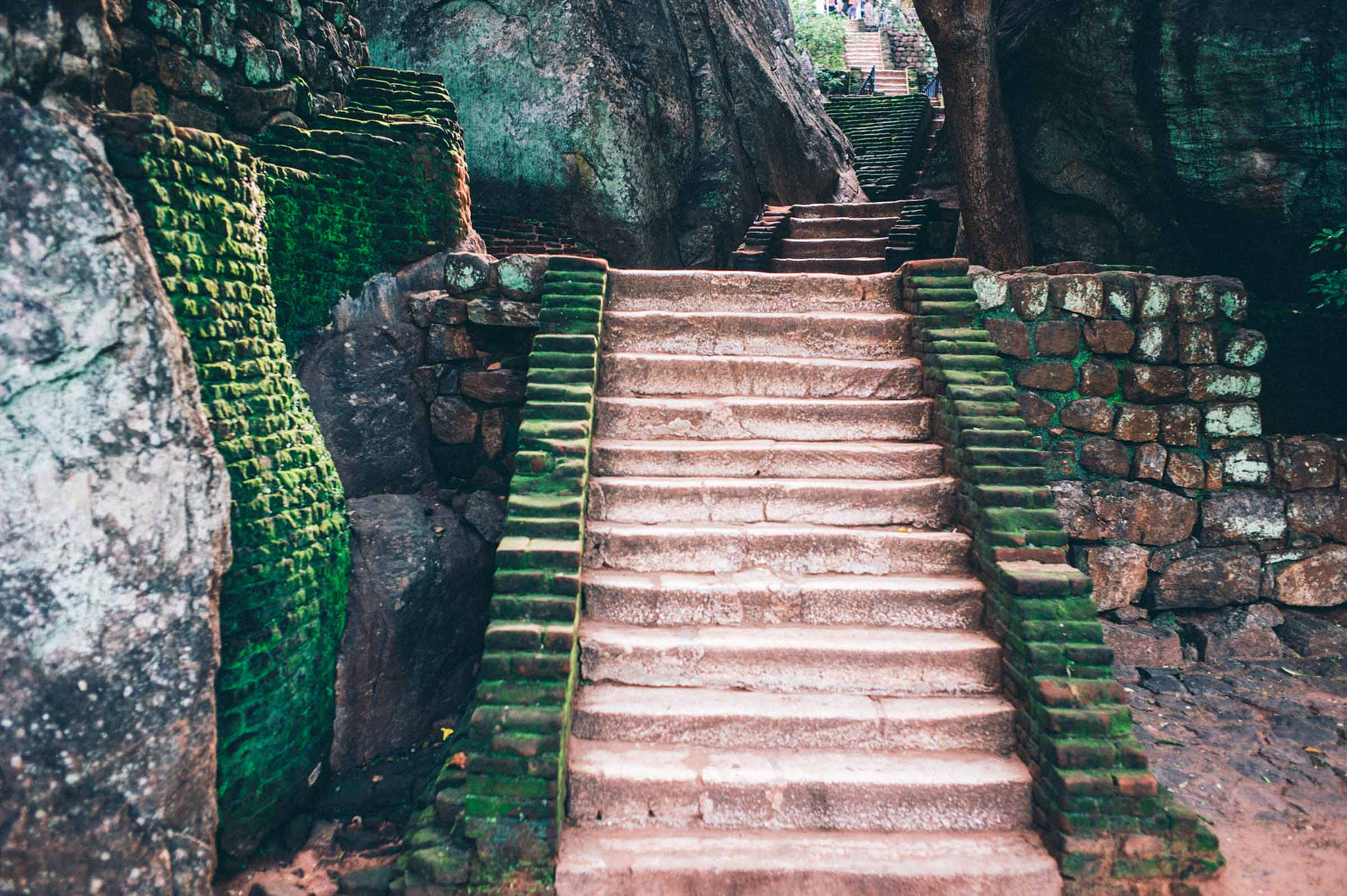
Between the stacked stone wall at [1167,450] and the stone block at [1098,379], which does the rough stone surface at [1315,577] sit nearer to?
the stacked stone wall at [1167,450]

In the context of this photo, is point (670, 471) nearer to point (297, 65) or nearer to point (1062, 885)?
point (1062, 885)

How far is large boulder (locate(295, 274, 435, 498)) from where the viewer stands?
4113 mm

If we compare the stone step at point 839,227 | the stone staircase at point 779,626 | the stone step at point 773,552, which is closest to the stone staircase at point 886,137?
the stone step at point 839,227

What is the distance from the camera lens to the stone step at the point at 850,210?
8.90 m

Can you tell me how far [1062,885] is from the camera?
2691 mm

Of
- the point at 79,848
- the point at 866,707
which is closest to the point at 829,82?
the point at 866,707

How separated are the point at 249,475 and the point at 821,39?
21.0 meters

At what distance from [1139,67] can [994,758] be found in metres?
5.95

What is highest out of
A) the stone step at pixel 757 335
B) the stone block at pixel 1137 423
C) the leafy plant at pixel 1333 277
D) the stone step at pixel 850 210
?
the stone step at pixel 850 210

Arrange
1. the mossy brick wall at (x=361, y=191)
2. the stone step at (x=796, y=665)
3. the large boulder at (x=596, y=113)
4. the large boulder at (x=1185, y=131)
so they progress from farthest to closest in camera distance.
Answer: the large boulder at (x=596, y=113), the large boulder at (x=1185, y=131), the mossy brick wall at (x=361, y=191), the stone step at (x=796, y=665)

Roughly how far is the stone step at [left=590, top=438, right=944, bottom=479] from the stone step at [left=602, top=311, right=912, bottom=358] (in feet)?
2.50

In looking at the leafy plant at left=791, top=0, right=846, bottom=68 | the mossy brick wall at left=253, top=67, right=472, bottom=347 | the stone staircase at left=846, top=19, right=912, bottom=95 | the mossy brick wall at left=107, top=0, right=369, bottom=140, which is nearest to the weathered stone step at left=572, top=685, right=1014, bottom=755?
the mossy brick wall at left=253, top=67, right=472, bottom=347

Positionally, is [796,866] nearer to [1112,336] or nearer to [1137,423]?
[1137,423]

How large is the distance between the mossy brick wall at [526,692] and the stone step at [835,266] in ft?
17.3
